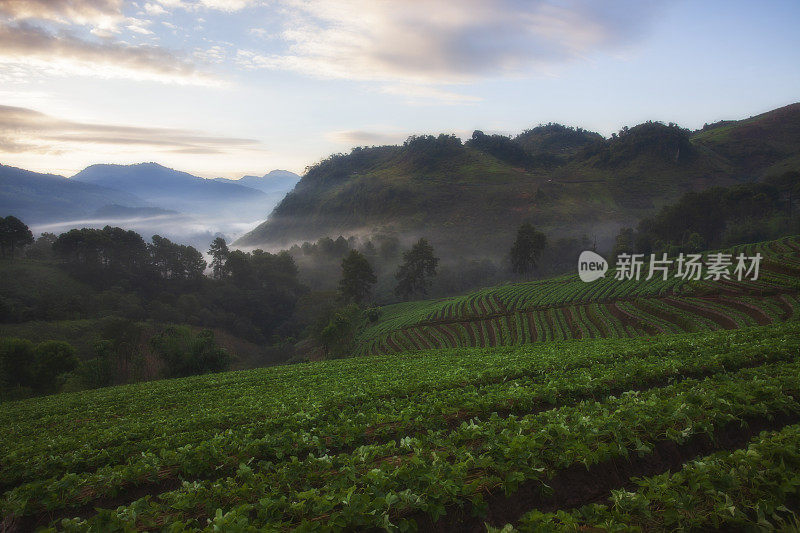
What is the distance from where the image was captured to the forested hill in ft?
443

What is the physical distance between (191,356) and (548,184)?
152 metres

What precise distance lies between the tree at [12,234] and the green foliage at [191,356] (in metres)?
63.5

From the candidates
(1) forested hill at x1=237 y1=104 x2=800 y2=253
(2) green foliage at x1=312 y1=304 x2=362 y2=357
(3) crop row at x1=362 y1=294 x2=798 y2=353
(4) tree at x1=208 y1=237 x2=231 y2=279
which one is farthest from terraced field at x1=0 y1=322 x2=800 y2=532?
(1) forested hill at x1=237 y1=104 x2=800 y2=253

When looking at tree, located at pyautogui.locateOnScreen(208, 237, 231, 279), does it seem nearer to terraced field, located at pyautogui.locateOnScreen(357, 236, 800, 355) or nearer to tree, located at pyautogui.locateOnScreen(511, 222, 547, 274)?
terraced field, located at pyautogui.locateOnScreen(357, 236, 800, 355)

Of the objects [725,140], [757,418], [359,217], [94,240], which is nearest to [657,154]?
[725,140]

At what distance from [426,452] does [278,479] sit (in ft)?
9.15

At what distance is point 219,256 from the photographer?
97812mm

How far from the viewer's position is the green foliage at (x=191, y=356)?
4150 centimetres

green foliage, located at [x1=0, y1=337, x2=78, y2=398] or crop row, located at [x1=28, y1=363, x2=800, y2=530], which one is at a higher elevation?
crop row, located at [x1=28, y1=363, x2=800, y2=530]

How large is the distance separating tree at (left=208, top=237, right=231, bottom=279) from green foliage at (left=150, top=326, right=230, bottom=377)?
187ft

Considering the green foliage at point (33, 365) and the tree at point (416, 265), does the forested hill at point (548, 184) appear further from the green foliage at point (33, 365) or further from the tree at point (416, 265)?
the green foliage at point (33, 365)

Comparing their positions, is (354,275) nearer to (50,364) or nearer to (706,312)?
(50,364)

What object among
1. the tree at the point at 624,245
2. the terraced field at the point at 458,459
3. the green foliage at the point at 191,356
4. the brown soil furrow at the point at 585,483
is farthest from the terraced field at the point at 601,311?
the brown soil furrow at the point at 585,483

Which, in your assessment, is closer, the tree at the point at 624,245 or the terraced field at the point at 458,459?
the terraced field at the point at 458,459
